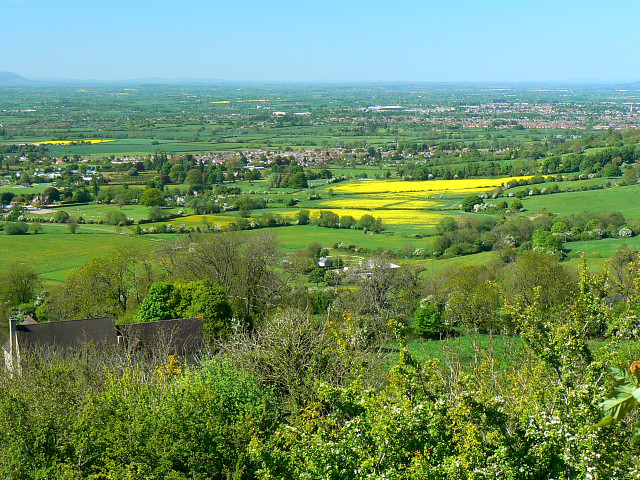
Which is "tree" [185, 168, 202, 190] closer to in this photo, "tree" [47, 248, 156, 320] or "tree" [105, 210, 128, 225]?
"tree" [105, 210, 128, 225]

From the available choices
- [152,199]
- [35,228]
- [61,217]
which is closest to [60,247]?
[35,228]

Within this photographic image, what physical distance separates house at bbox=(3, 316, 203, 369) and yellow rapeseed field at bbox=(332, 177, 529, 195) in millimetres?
56047

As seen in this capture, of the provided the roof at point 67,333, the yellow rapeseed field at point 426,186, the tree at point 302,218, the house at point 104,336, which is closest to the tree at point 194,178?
the yellow rapeseed field at point 426,186

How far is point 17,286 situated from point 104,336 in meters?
16.2

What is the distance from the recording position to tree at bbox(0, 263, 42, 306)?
3497 centimetres

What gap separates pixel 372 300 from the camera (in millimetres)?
31859

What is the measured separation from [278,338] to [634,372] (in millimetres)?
13556

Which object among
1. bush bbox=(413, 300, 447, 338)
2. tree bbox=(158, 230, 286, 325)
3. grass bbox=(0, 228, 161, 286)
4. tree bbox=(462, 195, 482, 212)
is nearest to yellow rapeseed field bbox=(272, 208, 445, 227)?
tree bbox=(462, 195, 482, 212)

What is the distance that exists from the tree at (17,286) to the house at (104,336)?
13133mm

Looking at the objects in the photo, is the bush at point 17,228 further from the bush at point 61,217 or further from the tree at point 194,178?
the tree at point 194,178

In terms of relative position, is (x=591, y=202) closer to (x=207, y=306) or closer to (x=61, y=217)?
(x=207, y=306)

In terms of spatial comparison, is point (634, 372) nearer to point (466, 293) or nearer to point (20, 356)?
point (20, 356)

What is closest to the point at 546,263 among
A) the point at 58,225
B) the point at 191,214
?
the point at 191,214

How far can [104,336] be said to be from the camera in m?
22.3
